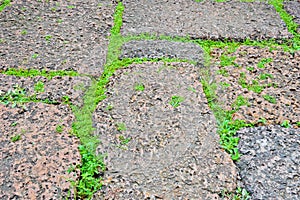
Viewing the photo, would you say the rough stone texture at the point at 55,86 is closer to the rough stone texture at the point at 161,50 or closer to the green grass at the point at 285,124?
the rough stone texture at the point at 161,50

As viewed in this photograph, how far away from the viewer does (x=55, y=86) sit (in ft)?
4.22

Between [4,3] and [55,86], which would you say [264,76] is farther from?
[4,3]

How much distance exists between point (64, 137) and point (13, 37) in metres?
0.65

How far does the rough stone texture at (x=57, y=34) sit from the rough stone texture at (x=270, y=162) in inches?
24.5

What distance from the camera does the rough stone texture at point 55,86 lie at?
1.25 meters

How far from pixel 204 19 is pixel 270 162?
832mm

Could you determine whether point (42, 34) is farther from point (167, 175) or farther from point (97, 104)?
point (167, 175)

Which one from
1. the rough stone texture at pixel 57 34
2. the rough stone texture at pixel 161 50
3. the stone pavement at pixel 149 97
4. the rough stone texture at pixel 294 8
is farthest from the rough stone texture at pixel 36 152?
the rough stone texture at pixel 294 8

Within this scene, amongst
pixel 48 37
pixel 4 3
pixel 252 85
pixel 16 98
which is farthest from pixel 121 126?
pixel 4 3

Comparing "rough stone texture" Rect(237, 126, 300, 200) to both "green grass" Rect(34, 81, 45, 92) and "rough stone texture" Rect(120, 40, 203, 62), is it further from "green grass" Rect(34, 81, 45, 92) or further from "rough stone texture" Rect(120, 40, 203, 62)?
"green grass" Rect(34, 81, 45, 92)

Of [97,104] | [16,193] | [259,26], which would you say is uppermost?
[259,26]

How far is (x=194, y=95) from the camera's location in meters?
Answer: 1.25

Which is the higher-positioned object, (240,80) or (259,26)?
(259,26)

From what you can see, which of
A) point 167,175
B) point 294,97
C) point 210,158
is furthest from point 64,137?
point 294,97
